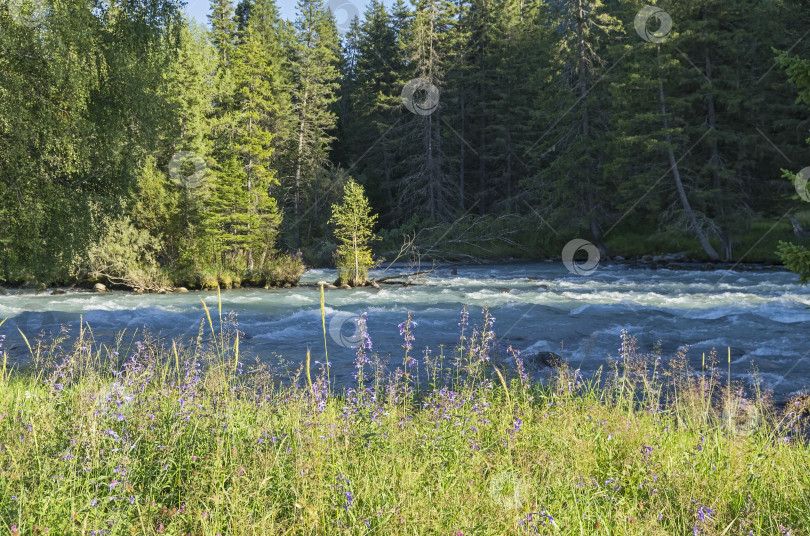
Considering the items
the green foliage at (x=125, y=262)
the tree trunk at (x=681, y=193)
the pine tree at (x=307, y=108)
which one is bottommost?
the green foliage at (x=125, y=262)

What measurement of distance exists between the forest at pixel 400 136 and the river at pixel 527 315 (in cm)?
247

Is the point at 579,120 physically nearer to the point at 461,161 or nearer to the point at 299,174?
the point at 461,161

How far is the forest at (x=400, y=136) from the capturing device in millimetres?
11719

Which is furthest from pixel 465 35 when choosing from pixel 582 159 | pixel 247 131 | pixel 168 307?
pixel 168 307

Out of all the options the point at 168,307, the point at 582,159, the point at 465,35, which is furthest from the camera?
the point at 465,35

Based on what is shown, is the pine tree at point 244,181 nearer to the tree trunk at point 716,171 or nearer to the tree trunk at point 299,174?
the tree trunk at point 299,174

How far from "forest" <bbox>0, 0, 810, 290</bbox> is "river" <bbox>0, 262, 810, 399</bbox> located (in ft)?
8.10

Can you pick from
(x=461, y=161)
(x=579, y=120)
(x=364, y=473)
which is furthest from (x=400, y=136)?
(x=364, y=473)

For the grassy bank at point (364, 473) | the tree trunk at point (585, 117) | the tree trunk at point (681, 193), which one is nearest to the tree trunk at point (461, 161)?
the tree trunk at point (585, 117)

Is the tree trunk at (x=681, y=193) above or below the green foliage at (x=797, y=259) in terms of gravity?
above

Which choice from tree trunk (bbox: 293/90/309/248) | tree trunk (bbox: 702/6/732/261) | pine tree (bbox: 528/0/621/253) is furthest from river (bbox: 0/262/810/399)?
tree trunk (bbox: 293/90/309/248)

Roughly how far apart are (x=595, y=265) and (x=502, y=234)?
22.3 ft

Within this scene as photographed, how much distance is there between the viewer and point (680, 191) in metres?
27.4

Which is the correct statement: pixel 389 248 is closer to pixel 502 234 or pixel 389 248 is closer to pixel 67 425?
pixel 502 234
